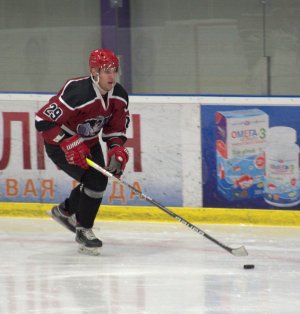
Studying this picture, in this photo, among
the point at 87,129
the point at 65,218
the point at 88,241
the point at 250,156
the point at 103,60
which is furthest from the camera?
the point at 250,156

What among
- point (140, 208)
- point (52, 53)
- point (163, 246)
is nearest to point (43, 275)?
point (163, 246)

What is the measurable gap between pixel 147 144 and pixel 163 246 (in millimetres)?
791

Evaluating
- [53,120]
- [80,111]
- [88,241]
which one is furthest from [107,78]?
[88,241]

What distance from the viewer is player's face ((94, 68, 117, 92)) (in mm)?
4777

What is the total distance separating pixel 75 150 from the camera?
4.81 metres

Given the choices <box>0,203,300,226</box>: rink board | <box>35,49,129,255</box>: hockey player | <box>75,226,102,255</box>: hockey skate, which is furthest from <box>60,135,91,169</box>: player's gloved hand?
<box>0,203,300,226</box>: rink board

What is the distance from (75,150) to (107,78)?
0.37 metres

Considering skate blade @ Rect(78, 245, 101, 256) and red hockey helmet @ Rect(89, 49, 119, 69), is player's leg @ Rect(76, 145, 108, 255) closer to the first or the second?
skate blade @ Rect(78, 245, 101, 256)

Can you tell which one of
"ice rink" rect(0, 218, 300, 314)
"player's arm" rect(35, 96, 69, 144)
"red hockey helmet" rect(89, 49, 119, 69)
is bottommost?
"ice rink" rect(0, 218, 300, 314)

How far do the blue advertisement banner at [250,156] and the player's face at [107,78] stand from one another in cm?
113

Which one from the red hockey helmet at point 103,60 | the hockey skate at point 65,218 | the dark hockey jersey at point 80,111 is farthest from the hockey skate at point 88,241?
the red hockey helmet at point 103,60

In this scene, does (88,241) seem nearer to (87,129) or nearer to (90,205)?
(90,205)

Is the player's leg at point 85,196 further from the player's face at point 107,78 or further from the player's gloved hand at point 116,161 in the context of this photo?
the player's face at point 107,78

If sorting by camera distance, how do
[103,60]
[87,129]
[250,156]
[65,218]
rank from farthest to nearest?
[250,156] → [65,218] → [87,129] → [103,60]
